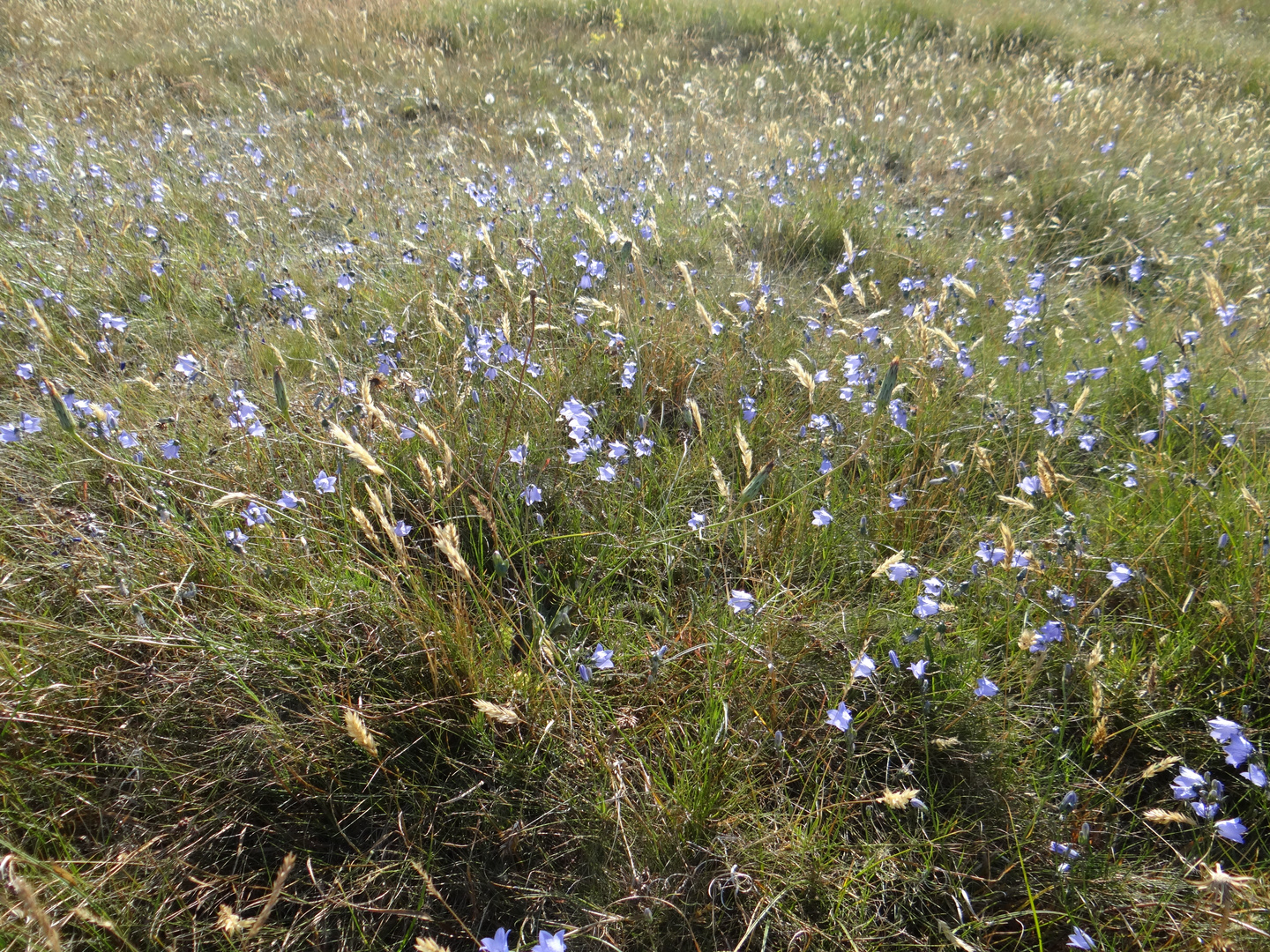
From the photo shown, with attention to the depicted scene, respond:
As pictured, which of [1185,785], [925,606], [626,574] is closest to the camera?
[1185,785]

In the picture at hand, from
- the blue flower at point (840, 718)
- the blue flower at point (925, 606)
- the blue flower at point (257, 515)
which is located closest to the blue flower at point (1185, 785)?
the blue flower at point (925, 606)

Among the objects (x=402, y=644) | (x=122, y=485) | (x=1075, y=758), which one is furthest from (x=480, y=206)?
(x=1075, y=758)

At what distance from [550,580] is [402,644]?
1.44 ft

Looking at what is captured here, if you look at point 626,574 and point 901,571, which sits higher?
point 901,571

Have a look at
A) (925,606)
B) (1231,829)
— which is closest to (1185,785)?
(1231,829)

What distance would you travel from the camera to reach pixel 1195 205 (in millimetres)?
3889

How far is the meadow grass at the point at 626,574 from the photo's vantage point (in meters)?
1.26

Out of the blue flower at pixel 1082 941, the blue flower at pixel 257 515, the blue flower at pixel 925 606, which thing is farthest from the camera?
the blue flower at pixel 257 515

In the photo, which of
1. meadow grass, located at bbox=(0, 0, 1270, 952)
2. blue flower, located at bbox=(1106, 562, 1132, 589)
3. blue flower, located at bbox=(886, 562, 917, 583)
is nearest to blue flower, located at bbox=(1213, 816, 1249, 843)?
meadow grass, located at bbox=(0, 0, 1270, 952)

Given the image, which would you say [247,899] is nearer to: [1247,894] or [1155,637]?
[1247,894]

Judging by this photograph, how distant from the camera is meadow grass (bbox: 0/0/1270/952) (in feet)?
4.15

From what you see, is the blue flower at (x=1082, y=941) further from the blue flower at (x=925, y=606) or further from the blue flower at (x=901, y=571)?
the blue flower at (x=901, y=571)

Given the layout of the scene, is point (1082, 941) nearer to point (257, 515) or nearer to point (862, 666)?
point (862, 666)

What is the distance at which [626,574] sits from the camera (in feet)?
6.14
